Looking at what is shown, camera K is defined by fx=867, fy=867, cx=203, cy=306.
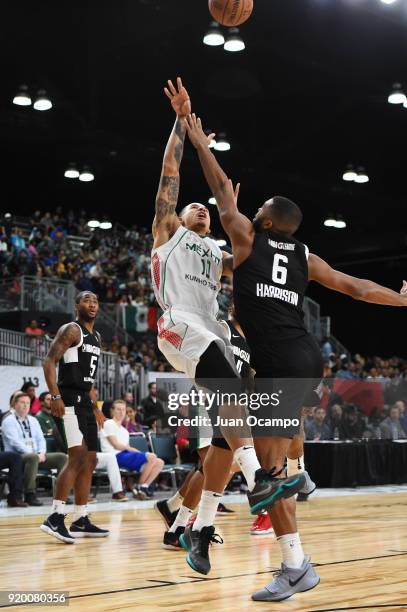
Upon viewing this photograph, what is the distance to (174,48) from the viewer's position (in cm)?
1797

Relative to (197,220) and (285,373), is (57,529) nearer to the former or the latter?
(197,220)

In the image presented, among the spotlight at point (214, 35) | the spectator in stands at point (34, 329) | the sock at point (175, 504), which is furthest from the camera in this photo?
the spectator in stands at point (34, 329)

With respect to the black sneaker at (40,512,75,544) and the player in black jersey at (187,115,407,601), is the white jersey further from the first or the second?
the black sneaker at (40,512,75,544)

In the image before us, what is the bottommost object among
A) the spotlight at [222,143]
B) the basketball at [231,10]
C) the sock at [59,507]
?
the sock at [59,507]

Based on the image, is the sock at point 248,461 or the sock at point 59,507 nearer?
the sock at point 248,461

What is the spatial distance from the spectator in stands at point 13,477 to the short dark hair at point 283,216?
7.19m

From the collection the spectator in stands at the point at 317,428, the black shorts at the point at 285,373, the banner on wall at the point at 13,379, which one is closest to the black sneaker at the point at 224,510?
the banner on wall at the point at 13,379

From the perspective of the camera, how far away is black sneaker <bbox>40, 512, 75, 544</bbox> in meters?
6.94

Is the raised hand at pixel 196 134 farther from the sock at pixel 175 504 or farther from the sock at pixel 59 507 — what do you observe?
the sock at pixel 59 507

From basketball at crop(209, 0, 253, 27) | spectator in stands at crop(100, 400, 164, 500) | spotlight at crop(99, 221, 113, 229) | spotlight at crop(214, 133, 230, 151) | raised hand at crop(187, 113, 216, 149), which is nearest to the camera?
raised hand at crop(187, 113, 216, 149)

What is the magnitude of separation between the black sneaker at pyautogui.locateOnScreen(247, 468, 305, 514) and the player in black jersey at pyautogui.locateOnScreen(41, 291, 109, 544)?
11.2ft

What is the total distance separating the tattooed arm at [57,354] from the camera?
7184 mm

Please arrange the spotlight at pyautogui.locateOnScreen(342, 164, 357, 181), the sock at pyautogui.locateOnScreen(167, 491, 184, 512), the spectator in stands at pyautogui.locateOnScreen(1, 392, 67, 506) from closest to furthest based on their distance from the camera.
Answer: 1. the sock at pyautogui.locateOnScreen(167, 491, 184, 512)
2. the spectator in stands at pyautogui.locateOnScreen(1, 392, 67, 506)
3. the spotlight at pyautogui.locateOnScreen(342, 164, 357, 181)

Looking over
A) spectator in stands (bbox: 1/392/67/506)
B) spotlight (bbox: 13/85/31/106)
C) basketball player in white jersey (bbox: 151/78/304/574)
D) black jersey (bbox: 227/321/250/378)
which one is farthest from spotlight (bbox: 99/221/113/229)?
basketball player in white jersey (bbox: 151/78/304/574)
